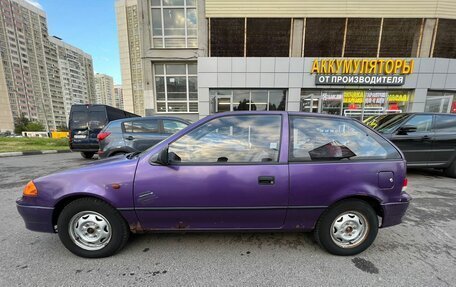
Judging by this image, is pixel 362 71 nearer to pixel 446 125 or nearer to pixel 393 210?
pixel 446 125

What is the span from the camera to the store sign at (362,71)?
10.9 metres

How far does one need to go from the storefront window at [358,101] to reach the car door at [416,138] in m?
6.71

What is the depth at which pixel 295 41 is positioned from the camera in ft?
37.3

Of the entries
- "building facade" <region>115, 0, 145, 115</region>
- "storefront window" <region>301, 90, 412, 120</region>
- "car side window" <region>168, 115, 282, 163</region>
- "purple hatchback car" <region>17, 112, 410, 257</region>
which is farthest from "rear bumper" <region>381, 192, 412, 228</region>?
"building facade" <region>115, 0, 145, 115</region>

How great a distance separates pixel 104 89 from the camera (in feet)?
289

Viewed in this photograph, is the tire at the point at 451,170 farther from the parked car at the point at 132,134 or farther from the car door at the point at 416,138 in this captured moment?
the parked car at the point at 132,134

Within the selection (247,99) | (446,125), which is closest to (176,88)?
(247,99)

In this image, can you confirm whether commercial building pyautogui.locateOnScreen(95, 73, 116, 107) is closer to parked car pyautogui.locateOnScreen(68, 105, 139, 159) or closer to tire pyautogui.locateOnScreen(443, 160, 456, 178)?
parked car pyautogui.locateOnScreen(68, 105, 139, 159)

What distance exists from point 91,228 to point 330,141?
2.92 meters

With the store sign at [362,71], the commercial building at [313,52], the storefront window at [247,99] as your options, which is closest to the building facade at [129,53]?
the commercial building at [313,52]

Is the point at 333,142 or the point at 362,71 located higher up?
the point at 362,71

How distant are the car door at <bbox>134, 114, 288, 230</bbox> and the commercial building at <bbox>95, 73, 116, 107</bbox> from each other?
325ft

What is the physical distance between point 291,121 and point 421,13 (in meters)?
15.1

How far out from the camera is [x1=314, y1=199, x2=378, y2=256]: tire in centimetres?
221
